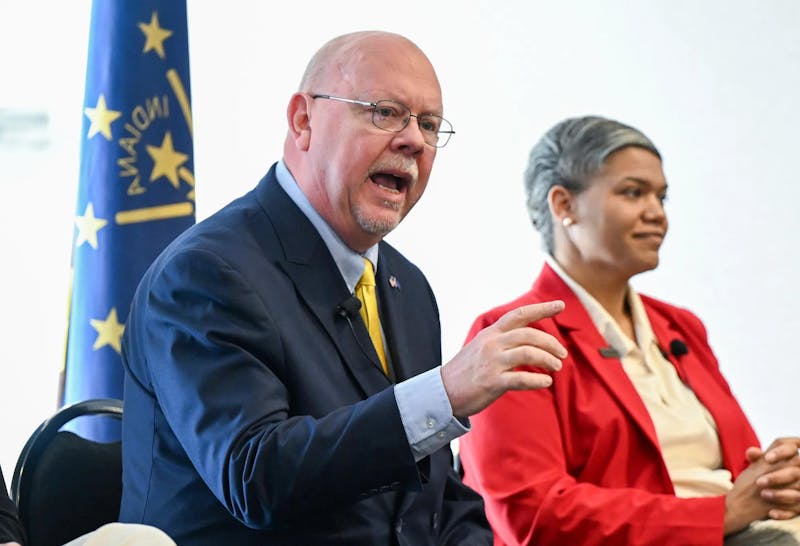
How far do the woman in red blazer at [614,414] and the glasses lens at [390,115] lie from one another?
76cm

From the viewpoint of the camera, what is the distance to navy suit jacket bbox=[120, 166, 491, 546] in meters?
1.65

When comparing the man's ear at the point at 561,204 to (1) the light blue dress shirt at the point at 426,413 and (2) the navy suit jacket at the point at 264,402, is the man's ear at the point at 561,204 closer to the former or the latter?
(2) the navy suit jacket at the point at 264,402

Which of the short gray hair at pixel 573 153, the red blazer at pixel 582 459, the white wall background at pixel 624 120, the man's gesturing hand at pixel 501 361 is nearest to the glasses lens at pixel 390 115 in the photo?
the man's gesturing hand at pixel 501 361

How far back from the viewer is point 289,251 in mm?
1959

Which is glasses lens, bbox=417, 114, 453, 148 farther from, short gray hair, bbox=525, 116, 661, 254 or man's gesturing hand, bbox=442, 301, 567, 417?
short gray hair, bbox=525, 116, 661, 254

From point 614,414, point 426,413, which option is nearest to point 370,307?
point 426,413

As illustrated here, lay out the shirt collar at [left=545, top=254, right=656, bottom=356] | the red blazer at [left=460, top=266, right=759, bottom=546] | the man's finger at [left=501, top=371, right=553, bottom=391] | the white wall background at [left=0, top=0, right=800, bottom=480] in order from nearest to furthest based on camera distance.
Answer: the man's finger at [left=501, top=371, right=553, bottom=391]
the red blazer at [left=460, top=266, right=759, bottom=546]
the shirt collar at [left=545, top=254, right=656, bottom=356]
the white wall background at [left=0, top=0, right=800, bottom=480]

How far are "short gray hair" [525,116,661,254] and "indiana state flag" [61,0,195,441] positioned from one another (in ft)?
3.29

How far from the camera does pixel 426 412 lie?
5.40 ft

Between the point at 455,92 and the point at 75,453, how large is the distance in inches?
98.6

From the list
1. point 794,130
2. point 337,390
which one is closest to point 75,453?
point 337,390

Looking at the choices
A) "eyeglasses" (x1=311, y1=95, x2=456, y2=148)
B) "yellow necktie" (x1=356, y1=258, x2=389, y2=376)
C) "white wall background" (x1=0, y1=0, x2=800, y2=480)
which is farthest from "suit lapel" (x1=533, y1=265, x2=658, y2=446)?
"white wall background" (x1=0, y1=0, x2=800, y2=480)

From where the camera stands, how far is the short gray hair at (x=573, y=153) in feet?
9.62

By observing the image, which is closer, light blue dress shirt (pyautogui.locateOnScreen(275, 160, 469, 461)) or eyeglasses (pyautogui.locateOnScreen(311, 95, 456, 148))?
light blue dress shirt (pyautogui.locateOnScreen(275, 160, 469, 461))
